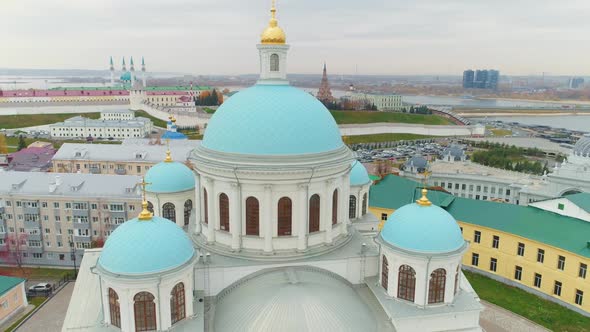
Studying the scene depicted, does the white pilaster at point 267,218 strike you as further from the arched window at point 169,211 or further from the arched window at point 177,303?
the arched window at point 169,211

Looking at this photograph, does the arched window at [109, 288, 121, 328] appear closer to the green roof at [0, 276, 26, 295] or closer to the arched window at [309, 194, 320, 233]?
the arched window at [309, 194, 320, 233]

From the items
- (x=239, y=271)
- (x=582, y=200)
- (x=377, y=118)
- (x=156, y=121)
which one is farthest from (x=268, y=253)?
(x=377, y=118)

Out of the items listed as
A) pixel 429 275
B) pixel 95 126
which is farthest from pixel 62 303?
pixel 95 126

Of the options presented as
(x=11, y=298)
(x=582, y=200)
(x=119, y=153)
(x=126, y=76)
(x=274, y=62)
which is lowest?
(x=11, y=298)

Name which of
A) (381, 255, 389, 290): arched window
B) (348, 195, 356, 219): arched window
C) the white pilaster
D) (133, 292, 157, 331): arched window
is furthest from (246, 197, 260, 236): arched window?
(348, 195, 356, 219): arched window

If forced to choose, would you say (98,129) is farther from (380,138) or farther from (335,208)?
(335,208)

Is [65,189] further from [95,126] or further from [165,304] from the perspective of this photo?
[95,126]

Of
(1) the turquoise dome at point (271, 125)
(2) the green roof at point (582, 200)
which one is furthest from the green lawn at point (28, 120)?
(2) the green roof at point (582, 200)
